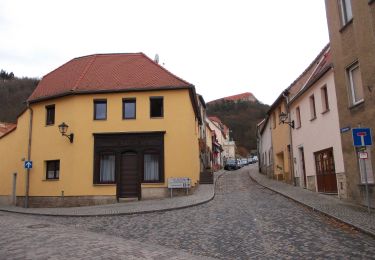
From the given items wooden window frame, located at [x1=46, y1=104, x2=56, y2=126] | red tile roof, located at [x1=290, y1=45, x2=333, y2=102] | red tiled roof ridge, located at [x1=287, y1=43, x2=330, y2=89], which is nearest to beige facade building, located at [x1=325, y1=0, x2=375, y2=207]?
red tile roof, located at [x1=290, y1=45, x2=333, y2=102]

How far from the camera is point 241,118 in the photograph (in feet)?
309

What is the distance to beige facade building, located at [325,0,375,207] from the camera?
1424 cm

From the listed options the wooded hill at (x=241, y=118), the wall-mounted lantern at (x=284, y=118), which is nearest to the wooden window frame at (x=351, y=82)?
the wall-mounted lantern at (x=284, y=118)

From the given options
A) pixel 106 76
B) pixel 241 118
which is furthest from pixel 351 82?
pixel 241 118

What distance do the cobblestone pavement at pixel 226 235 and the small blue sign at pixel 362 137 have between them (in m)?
2.75

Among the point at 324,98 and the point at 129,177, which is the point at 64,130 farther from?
the point at 324,98

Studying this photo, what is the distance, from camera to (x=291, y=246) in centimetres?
914

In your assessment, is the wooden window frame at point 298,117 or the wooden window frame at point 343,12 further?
the wooden window frame at point 298,117

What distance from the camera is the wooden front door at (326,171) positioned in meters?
19.0

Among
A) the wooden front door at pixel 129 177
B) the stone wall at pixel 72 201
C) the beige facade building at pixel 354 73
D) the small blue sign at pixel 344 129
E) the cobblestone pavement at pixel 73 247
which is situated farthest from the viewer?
the wooden front door at pixel 129 177

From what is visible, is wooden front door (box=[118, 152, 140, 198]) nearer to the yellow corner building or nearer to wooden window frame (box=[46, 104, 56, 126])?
the yellow corner building

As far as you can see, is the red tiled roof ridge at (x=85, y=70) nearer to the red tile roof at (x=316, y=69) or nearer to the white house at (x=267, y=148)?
the red tile roof at (x=316, y=69)

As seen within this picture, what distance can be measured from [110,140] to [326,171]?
11.7 m

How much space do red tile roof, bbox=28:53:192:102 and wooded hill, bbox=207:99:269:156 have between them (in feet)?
215
